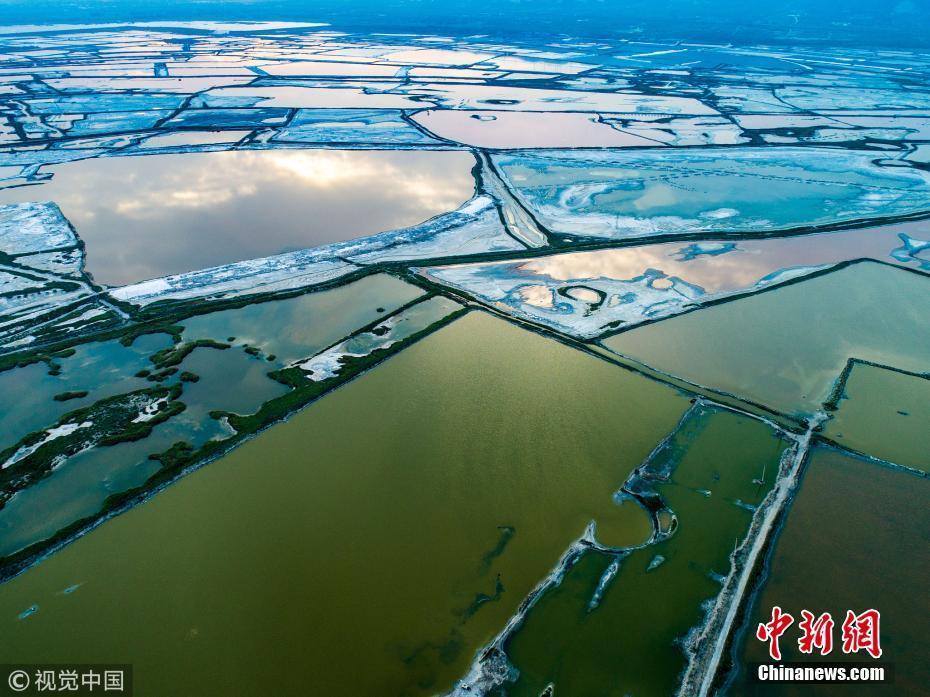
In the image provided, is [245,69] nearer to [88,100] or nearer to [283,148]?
[88,100]

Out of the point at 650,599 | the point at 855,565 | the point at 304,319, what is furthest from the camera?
the point at 304,319

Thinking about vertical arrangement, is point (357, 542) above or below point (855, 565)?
below

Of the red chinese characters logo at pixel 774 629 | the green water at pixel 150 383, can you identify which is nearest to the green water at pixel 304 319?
the green water at pixel 150 383

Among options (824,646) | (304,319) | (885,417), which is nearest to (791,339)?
(885,417)

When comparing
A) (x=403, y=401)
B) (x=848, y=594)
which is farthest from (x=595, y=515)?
(x=403, y=401)

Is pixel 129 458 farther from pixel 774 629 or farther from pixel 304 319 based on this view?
pixel 774 629

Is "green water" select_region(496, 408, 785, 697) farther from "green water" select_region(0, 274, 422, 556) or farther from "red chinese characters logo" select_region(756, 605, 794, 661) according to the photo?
"green water" select_region(0, 274, 422, 556)

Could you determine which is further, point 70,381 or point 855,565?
point 70,381
